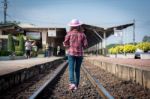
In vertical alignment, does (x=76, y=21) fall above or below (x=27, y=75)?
above

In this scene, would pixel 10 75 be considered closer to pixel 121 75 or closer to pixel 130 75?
pixel 130 75

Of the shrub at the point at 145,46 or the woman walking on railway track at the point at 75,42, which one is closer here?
the woman walking on railway track at the point at 75,42

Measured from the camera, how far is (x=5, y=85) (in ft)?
28.5

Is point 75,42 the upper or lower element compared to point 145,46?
lower

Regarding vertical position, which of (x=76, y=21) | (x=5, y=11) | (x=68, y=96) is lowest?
(x=68, y=96)

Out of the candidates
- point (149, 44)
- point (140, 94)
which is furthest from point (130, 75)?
point (149, 44)

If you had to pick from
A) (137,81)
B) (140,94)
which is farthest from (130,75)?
(140,94)

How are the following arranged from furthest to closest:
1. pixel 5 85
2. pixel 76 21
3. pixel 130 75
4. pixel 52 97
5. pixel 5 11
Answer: pixel 5 11
pixel 130 75
pixel 5 85
pixel 76 21
pixel 52 97

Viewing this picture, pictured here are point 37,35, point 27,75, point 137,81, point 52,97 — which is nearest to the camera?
point 52,97

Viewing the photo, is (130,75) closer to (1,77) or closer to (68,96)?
(68,96)

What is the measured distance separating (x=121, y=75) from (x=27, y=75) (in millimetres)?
3498

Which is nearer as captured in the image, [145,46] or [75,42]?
[75,42]

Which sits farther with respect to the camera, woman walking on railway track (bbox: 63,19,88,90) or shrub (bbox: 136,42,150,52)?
shrub (bbox: 136,42,150,52)

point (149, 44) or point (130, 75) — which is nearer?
point (130, 75)
